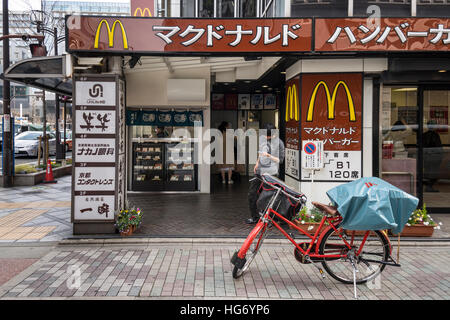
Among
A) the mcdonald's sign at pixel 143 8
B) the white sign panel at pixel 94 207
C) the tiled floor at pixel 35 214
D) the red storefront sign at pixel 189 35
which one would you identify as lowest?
the tiled floor at pixel 35 214

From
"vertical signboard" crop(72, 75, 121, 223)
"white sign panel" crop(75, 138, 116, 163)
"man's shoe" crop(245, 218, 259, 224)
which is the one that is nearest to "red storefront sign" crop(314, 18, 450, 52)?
"man's shoe" crop(245, 218, 259, 224)

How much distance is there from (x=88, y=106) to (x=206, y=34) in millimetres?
2512

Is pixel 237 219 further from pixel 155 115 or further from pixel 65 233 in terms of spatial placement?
pixel 155 115

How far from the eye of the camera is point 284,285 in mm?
5289

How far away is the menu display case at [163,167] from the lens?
1238cm

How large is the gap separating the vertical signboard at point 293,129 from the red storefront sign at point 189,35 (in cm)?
132

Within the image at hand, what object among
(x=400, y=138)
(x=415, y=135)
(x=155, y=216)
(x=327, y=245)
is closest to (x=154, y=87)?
(x=155, y=216)

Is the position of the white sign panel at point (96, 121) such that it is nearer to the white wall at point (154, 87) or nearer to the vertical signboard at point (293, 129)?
the vertical signboard at point (293, 129)

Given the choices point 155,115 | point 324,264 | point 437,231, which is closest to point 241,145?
point 155,115

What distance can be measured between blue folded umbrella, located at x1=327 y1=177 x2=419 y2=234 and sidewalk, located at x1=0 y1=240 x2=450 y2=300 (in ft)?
3.08

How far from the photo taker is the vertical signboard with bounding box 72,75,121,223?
7.31 metres

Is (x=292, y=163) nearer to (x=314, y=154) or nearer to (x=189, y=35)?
(x=314, y=154)

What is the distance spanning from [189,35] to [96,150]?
2.69 meters

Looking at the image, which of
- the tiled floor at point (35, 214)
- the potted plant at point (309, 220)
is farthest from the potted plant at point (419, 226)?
the tiled floor at point (35, 214)
